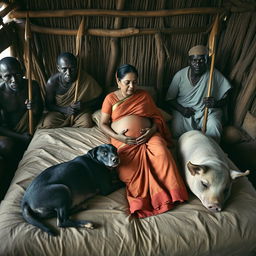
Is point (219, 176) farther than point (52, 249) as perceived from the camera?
Yes

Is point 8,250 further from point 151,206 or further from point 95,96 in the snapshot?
point 95,96

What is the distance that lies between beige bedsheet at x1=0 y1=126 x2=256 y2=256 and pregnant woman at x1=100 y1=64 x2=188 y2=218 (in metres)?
0.12

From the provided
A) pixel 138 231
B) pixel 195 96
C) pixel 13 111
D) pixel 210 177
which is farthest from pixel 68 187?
pixel 195 96

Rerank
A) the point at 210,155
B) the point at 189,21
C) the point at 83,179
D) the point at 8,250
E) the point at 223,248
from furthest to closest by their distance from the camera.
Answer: the point at 189,21 < the point at 210,155 < the point at 83,179 < the point at 223,248 < the point at 8,250

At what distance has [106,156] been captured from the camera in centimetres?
252

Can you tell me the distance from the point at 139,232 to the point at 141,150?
0.87m

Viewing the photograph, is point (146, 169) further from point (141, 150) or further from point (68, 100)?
point (68, 100)

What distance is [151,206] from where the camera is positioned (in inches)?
97.1

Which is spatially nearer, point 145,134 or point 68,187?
point 68,187

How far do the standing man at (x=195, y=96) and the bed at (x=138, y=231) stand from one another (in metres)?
1.35

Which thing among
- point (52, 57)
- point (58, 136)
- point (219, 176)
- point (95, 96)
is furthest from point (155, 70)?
point (219, 176)

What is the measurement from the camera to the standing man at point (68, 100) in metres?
3.66

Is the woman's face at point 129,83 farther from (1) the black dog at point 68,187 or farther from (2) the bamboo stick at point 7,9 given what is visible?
(2) the bamboo stick at point 7,9

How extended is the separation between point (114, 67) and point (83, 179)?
7.40 ft
